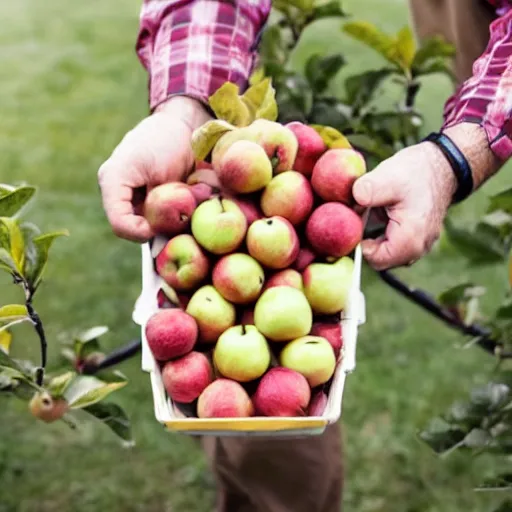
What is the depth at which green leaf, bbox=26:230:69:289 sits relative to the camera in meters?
1.24

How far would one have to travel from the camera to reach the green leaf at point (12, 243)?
4.03ft

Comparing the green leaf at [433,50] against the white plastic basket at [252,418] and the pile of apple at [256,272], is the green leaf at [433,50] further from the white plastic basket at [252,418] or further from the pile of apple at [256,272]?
the white plastic basket at [252,418]

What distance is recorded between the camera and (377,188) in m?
1.37

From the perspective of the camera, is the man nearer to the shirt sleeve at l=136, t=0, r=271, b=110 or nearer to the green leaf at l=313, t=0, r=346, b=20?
the shirt sleeve at l=136, t=0, r=271, b=110

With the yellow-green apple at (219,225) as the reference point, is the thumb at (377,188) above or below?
above

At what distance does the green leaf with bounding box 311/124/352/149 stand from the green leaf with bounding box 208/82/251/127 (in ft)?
0.40

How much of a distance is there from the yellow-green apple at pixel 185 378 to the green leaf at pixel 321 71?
87cm

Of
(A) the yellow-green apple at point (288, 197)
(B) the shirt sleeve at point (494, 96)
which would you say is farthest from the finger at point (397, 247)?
(B) the shirt sleeve at point (494, 96)

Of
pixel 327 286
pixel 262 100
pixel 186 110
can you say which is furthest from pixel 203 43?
pixel 327 286

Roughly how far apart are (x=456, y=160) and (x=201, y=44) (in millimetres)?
554

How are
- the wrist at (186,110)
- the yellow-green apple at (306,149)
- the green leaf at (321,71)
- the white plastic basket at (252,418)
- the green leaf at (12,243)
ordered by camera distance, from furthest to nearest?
the green leaf at (321,71)
the wrist at (186,110)
the yellow-green apple at (306,149)
the green leaf at (12,243)
the white plastic basket at (252,418)

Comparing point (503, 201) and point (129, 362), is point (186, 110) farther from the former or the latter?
point (129, 362)

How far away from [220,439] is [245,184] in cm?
68

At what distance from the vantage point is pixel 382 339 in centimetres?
324
